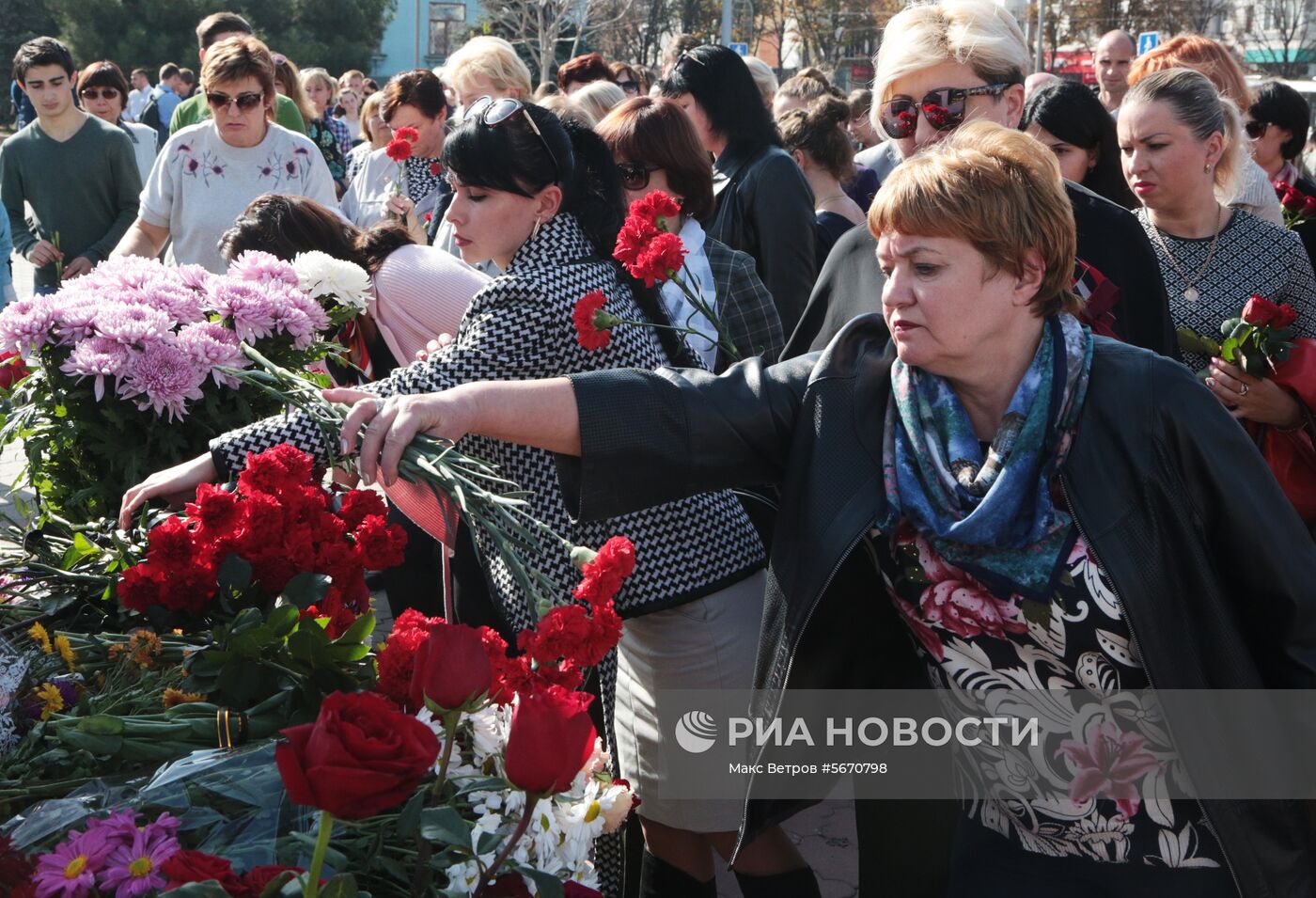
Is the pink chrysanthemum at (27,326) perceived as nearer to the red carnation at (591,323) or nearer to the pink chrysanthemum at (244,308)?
the pink chrysanthemum at (244,308)

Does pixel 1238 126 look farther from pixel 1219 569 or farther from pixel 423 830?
pixel 423 830

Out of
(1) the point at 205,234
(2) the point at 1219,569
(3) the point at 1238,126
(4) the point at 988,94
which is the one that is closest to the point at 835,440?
(2) the point at 1219,569

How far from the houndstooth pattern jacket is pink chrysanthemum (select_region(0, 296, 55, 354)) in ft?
2.02

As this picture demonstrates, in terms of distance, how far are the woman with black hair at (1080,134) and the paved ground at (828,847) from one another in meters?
2.02

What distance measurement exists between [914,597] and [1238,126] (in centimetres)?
251

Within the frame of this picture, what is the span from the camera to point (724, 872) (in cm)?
386

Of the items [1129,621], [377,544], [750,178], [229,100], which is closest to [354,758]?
[377,544]

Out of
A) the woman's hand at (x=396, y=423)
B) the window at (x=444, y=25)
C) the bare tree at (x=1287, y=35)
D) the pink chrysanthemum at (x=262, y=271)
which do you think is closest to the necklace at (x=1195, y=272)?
the pink chrysanthemum at (x=262, y=271)

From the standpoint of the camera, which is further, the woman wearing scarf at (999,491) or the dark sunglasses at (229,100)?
the dark sunglasses at (229,100)

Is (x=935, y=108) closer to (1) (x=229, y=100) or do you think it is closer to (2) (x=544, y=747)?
(2) (x=544, y=747)

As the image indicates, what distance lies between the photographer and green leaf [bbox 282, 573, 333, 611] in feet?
6.45

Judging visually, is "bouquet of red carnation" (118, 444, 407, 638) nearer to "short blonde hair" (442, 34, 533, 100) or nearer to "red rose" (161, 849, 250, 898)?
"red rose" (161, 849, 250, 898)

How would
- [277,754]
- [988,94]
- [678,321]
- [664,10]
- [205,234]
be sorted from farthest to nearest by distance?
[664,10] < [205,234] < [678,321] < [988,94] < [277,754]

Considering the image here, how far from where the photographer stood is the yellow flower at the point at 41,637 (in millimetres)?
1923
